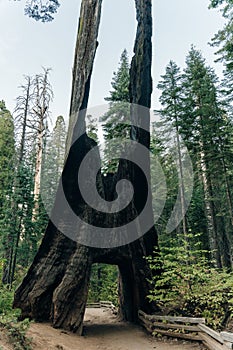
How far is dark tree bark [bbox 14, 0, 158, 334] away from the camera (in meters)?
9.23

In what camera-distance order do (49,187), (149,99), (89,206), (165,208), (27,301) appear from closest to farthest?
1. (27,301)
2. (89,206)
3. (149,99)
4. (165,208)
5. (49,187)

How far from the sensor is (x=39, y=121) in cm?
1783

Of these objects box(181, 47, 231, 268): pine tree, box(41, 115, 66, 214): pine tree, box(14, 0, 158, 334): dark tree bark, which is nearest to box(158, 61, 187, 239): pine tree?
box(181, 47, 231, 268): pine tree

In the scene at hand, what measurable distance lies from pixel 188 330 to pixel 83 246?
13.7 feet

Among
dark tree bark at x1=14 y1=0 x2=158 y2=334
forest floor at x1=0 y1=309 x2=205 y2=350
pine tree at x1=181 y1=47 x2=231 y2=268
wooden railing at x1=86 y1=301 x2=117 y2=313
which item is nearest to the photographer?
forest floor at x1=0 y1=309 x2=205 y2=350

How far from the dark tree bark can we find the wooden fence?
3.42 ft

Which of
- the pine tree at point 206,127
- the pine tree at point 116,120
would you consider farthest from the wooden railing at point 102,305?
the pine tree at point 116,120

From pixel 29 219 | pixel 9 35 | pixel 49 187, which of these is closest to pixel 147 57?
pixel 9 35

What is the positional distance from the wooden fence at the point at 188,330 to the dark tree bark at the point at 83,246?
104 centimetres

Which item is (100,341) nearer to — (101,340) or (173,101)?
(101,340)

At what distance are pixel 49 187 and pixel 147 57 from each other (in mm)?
21946

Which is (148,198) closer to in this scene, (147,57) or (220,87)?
(147,57)

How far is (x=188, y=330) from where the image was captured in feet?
26.5

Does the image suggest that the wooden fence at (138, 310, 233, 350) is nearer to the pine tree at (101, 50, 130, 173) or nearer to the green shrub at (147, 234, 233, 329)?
the green shrub at (147, 234, 233, 329)
